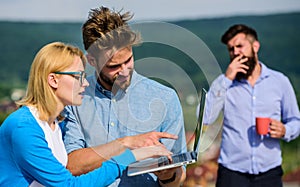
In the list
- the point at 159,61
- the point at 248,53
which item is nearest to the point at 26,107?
the point at 159,61

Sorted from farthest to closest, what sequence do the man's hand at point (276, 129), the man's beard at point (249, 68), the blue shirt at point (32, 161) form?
the man's beard at point (249, 68), the man's hand at point (276, 129), the blue shirt at point (32, 161)

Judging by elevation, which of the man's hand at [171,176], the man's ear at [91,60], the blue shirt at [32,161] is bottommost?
the man's hand at [171,176]

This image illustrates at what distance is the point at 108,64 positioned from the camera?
7.83ft

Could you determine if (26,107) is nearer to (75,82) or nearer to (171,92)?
(75,82)

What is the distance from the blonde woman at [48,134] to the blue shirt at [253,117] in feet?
6.28

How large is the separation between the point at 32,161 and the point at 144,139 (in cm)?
39

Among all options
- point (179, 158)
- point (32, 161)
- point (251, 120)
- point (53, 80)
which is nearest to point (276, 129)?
point (251, 120)

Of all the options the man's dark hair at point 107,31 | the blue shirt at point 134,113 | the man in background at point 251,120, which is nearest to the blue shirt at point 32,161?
the blue shirt at point 134,113

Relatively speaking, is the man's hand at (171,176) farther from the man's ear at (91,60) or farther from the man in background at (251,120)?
the man in background at (251,120)

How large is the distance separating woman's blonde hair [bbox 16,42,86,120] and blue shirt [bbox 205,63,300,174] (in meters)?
1.94

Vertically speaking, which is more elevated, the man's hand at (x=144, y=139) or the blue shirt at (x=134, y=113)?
the blue shirt at (x=134, y=113)

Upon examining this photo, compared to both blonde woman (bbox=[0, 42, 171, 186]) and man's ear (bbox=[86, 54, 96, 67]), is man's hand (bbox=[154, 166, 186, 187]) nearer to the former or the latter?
blonde woman (bbox=[0, 42, 171, 186])

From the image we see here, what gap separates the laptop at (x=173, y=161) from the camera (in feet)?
7.48

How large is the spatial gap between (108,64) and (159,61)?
181mm
